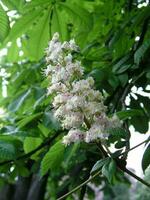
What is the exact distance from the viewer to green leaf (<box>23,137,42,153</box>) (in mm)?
1563

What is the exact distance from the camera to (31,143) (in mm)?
1574

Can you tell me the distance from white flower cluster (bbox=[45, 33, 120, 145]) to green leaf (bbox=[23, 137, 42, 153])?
594mm

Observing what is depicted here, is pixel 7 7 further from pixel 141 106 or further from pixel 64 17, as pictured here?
pixel 141 106

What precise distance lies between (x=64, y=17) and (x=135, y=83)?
36 centimetres

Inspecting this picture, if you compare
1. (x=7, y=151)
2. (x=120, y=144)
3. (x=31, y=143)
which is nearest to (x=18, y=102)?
(x=31, y=143)

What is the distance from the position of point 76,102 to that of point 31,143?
0.72m

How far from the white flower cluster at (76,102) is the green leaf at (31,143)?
23.4 inches

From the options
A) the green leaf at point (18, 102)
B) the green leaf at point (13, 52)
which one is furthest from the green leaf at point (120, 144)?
the green leaf at point (13, 52)

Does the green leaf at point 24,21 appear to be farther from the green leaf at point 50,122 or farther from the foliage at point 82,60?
the green leaf at point 50,122

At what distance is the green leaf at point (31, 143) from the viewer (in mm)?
1563

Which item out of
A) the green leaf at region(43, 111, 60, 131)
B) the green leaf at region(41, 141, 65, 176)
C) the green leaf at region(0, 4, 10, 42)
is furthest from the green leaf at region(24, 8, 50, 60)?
the green leaf at region(41, 141, 65, 176)

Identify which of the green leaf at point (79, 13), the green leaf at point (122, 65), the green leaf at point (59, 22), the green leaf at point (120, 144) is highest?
the green leaf at point (59, 22)

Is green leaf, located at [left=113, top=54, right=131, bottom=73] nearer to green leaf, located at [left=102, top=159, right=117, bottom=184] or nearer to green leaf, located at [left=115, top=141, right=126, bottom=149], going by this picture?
green leaf, located at [left=115, top=141, right=126, bottom=149]

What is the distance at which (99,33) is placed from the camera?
1918 mm
